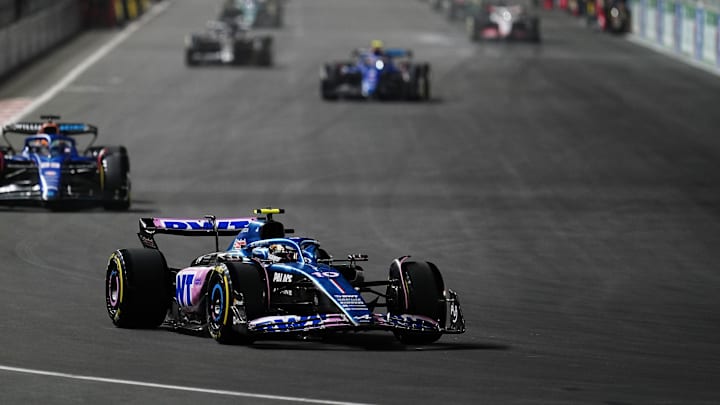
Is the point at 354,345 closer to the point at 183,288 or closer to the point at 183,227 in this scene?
the point at 183,288

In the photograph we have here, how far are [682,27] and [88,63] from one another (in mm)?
21561

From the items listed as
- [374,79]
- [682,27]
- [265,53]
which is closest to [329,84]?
[374,79]

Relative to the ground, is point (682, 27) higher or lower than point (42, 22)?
lower

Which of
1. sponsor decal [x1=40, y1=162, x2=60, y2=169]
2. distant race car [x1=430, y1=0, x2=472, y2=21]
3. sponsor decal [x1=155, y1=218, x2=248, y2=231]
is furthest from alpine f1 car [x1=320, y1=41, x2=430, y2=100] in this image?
distant race car [x1=430, y1=0, x2=472, y2=21]

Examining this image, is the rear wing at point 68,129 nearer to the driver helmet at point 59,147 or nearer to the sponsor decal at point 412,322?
the driver helmet at point 59,147

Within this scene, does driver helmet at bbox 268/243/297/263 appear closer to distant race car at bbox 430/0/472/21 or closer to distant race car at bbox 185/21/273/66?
distant race car at bbox 185/21/273/66

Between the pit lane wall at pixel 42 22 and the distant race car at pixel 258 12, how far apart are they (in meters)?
5.83

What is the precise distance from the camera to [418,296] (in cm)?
1725

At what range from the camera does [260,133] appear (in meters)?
44.1

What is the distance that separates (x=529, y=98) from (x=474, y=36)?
21530 mm

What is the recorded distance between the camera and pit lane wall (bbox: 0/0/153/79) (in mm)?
56031

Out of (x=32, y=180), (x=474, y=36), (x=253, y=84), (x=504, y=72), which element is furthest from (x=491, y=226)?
(x=474, y=36)

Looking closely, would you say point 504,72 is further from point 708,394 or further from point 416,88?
point 708,394

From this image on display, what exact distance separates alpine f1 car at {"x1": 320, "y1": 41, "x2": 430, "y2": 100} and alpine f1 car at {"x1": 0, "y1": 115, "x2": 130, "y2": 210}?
20.8 m
